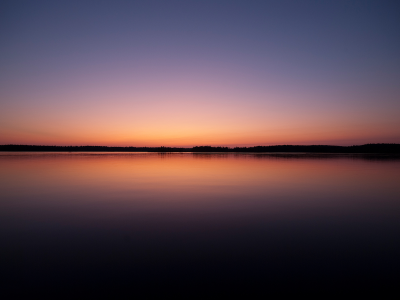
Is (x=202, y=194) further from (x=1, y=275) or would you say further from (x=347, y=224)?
(x=1, y=275)

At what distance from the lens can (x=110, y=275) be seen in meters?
4.04

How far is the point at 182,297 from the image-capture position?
3.52m

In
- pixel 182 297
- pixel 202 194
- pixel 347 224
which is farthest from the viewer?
pixel 202 194

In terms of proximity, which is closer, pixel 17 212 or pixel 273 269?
pixel 273 269

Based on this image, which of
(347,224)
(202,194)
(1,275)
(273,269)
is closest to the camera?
(1,275)

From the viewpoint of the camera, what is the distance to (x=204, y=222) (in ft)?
22.9

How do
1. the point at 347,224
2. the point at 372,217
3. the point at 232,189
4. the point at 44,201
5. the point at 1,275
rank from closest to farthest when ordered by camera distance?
the point at 1,275 < the point at 347,224 < the point at 372,217 < the point at 44,201 < the point at 232,189

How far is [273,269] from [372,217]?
532 centimetres

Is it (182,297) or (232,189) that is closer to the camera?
(182,297)

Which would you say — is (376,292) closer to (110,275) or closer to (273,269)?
(273,269)

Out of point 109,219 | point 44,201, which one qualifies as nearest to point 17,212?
point 44,201

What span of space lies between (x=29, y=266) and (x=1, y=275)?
1.40 ft

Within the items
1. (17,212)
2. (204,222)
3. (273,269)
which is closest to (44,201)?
(17,212)

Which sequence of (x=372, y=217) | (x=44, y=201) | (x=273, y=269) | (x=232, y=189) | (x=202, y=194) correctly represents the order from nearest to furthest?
(x=273, y=269)
(x=372, y=217)
(x=44, y=201)
(x=202, y=194)
(x=232, y=189)
